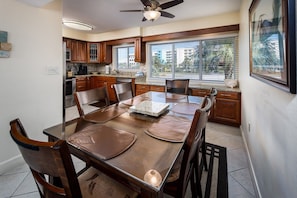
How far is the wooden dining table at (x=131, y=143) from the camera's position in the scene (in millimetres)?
731

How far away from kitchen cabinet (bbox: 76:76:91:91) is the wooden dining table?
4.17 metres

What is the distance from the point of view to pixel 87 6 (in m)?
3.21

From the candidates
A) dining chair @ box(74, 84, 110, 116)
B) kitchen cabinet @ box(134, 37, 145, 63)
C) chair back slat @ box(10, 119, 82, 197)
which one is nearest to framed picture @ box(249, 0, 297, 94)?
chair back slat @ box(10, 119, 82, 197)

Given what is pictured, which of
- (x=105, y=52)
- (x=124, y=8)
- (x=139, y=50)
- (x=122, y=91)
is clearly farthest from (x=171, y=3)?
(x=105, y=52)

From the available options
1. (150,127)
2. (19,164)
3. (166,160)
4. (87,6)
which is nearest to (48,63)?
(19,164)

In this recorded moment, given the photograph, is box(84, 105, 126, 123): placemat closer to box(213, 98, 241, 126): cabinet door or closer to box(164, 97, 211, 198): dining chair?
box(164, 97, 211, 198): dining chair

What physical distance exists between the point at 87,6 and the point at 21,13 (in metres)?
1.51

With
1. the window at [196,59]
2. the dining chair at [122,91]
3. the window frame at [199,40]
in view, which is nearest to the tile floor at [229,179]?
the dining chair at [122,91]

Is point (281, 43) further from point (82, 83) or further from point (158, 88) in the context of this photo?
point (82, 83)

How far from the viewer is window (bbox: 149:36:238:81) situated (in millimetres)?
3869

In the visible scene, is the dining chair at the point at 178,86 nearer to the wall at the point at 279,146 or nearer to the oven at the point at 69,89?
the wall at the point at 279,146

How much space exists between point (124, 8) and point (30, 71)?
2.19 m

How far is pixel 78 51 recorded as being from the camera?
5551mm

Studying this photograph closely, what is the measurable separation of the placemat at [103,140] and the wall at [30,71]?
1.44 metres
